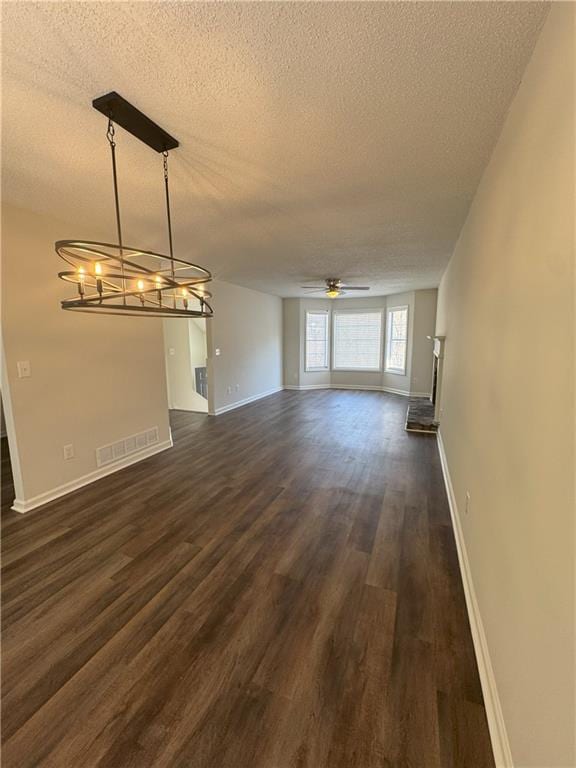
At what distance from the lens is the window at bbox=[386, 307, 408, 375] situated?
7.90 m

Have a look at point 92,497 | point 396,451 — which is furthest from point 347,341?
point 92,497

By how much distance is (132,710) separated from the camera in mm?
1325

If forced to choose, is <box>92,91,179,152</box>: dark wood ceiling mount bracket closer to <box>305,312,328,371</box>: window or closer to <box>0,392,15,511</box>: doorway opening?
<box>0,392,15,511</box>: doorway opening

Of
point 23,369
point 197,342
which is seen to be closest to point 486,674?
point 23,369

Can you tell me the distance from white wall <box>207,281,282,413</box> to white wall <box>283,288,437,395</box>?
413mm

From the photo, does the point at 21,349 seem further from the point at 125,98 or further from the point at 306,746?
Result: the point at 306,746

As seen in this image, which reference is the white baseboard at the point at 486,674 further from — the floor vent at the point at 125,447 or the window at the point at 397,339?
the window at the point at 397,339

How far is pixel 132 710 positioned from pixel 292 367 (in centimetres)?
782

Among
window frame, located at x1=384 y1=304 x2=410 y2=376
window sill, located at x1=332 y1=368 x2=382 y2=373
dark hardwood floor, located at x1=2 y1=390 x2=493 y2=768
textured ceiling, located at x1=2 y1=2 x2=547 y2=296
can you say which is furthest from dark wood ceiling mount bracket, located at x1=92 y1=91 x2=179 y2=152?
window sill, located at x1=332 y1=368 x2=382 y2=373

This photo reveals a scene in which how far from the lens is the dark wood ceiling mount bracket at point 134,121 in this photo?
1.48m

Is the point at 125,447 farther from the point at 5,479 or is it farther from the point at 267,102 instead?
the point at 267,102

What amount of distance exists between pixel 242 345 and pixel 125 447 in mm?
3614

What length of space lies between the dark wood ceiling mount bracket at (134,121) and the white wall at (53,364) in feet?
5.72

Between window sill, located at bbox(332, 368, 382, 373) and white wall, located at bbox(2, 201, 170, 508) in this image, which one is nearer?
white wall, located at bbox(2, 201, 170, 508)
